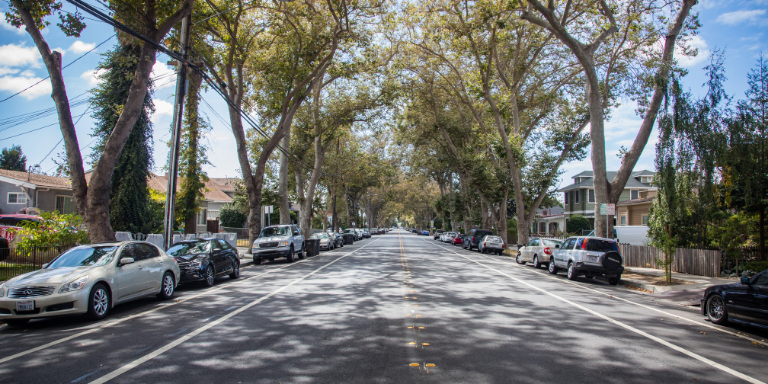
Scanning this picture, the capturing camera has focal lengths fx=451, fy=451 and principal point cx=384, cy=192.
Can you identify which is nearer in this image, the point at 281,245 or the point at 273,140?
the point at 281,245

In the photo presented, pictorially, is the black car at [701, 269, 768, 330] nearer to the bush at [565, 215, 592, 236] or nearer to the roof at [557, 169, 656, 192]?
the roof at [557, 169, 656, 192]

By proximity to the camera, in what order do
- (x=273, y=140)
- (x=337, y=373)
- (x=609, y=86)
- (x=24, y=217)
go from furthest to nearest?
(x=609, y=86), (x=273, y=140), (x=24, y=217), (x=337, y=373)

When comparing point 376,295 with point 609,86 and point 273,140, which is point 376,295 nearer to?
point 273,140

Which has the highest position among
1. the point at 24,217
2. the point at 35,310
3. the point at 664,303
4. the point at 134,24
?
the point at 134,24

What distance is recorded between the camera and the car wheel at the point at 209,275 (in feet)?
40.8

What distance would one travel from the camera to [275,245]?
2069 centimetres

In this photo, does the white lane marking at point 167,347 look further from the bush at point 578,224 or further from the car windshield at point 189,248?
the bush at point 578,224

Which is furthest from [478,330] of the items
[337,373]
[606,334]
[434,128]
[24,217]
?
[434,128]

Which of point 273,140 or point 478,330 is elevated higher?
point 273,140

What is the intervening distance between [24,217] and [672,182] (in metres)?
26.0

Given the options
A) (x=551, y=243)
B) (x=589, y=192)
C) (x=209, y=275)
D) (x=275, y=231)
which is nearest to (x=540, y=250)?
(x=551, y=243)

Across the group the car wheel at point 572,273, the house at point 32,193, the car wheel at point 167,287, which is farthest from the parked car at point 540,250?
the house at point 32,193

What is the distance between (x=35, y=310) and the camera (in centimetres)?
742

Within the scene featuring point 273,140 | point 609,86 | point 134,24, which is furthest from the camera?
point 609,86
